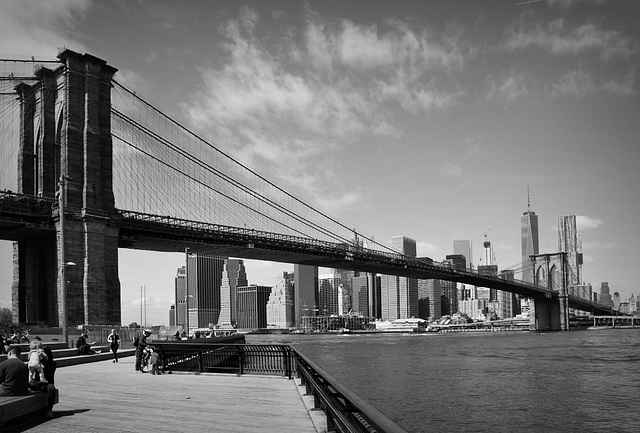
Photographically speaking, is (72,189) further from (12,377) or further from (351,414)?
(351,414)

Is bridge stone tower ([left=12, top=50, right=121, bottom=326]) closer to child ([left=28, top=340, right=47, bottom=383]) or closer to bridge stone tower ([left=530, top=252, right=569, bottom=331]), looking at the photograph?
child ([left=28, top=340, right=47, bottom=383])

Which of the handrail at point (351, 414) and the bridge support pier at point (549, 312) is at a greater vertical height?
the handrail at point (351, 414)

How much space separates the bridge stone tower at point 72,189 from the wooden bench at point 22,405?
3400 centimetres

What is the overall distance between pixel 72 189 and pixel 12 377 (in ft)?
124

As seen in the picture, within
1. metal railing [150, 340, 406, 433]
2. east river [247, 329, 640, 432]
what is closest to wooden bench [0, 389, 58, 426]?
metal railing [150, 340, 406, 433]

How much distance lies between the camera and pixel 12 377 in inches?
383

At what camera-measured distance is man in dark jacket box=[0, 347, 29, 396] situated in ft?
31.9

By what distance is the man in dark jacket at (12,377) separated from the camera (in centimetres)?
973

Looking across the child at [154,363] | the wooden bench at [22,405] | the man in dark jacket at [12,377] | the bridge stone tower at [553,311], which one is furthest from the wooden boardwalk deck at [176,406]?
the bridge stone tower at [553,311]

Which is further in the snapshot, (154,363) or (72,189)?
(72,189)

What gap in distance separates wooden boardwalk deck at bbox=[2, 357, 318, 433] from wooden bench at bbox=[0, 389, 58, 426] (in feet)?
0.72

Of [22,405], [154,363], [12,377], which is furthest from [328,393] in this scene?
[154,363]

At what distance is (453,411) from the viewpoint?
2236 centimetres

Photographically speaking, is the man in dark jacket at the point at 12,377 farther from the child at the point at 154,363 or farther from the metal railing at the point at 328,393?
the child at the point at 154,363
